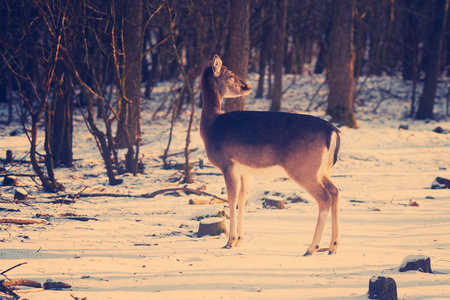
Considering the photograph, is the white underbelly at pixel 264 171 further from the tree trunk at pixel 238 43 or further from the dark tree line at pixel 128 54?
the tree trunk at pixel 238 43

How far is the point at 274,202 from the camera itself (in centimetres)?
884

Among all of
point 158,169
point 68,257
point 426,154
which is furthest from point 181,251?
point 426,154

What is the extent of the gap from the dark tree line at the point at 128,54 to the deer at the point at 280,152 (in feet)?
12.2

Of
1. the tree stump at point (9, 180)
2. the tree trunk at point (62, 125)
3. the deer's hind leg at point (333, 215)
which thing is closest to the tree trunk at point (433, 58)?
the tree trunk at point (62, 125)

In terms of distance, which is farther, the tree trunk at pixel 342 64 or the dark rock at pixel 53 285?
the tree trunk at pixel 342 64

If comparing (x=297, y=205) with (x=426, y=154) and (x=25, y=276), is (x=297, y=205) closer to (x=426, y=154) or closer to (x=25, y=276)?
(x=25, y=276)

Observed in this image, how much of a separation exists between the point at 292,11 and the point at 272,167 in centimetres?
2049

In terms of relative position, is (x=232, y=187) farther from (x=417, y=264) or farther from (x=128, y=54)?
(x=128, y=54)

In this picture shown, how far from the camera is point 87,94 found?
9586 mm

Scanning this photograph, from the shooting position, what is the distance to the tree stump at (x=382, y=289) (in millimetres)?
4496

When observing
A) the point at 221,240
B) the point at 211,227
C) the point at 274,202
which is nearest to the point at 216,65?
the point at 211,227

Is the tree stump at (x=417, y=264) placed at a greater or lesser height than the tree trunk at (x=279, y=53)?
lesser

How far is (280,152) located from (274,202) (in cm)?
285

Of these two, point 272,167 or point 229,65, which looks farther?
point 229,65
